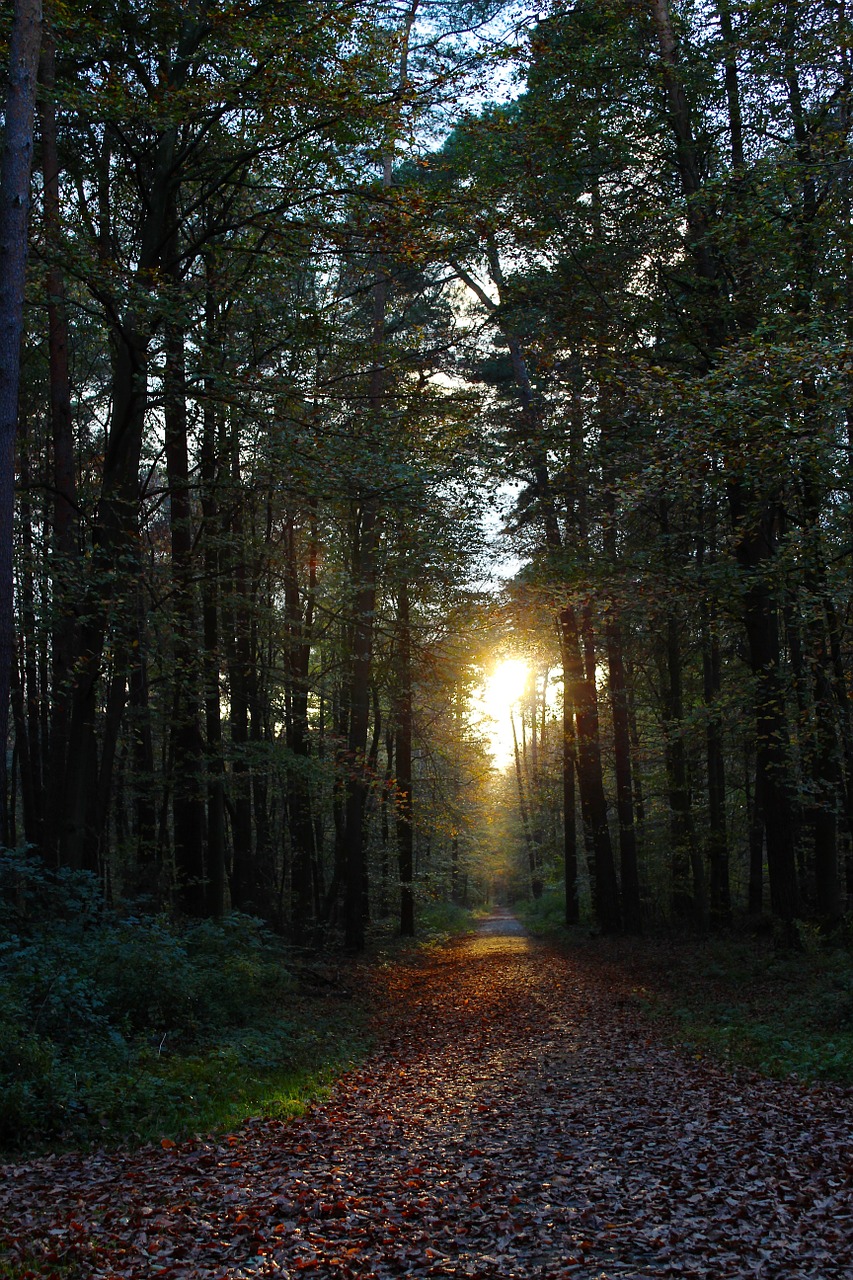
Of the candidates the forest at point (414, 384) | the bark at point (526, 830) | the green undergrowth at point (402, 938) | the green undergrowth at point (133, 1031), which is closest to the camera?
the green undergrowth at point (133, 1031)

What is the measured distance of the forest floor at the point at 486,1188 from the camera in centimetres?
439

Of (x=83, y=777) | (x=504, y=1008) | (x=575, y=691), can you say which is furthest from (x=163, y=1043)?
(x=575, y=691)

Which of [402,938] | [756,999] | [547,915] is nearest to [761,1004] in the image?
[756,999]

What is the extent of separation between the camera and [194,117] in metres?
10.5

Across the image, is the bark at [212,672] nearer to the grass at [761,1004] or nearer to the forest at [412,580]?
the forest at [412,580]

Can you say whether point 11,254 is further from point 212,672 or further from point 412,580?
point 412,580

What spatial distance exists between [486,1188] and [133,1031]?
4.48m

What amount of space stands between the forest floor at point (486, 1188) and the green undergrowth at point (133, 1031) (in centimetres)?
48

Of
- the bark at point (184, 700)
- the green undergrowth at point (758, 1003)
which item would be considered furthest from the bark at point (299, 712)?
the green undergrowth at point (758, 1003)

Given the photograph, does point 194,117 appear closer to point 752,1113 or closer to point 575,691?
point 752,1113

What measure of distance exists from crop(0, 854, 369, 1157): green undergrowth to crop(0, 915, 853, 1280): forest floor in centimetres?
48

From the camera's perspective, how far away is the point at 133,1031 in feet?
27.9

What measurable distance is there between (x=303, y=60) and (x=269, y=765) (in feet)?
36.5

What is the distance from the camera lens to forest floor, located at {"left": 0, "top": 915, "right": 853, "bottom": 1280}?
439cm
